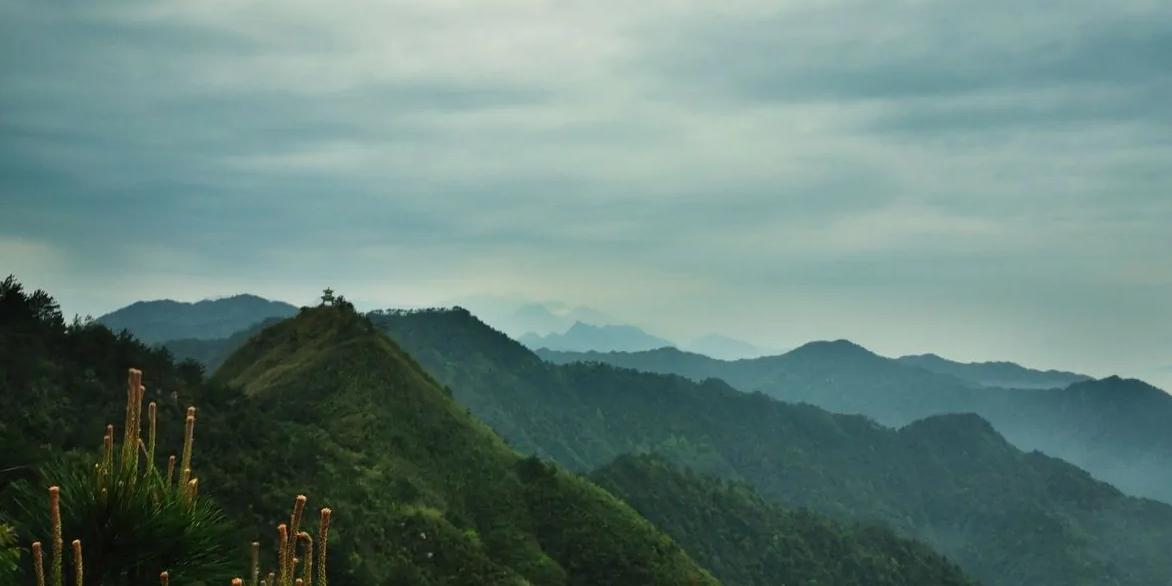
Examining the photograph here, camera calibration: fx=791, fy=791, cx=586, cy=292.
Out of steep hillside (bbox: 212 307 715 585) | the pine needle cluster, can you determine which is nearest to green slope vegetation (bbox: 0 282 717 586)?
steep hillside (bbox: 212 307 715 585)

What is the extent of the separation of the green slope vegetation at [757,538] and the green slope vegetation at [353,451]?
2704 inches

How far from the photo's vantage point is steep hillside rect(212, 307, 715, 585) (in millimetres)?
63188

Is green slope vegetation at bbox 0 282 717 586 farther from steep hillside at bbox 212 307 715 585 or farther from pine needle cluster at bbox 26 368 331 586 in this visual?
pine needle cluster at bbox 26 368 331 586

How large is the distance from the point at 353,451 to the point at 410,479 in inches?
249

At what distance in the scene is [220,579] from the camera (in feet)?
28.8

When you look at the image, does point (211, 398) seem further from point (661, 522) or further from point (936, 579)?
point (936, 579)

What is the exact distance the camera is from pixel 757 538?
168 metres

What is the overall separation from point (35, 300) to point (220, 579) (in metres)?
66.7

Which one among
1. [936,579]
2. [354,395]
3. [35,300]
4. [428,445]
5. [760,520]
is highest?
[35,300]

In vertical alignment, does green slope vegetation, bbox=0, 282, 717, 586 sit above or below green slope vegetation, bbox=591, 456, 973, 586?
above

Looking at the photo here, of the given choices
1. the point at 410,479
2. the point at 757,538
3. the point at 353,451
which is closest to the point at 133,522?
the point at 410,479

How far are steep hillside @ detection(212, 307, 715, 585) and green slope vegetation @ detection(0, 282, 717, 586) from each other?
193 millimetres

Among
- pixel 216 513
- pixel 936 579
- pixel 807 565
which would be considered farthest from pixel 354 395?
pixel 936 579

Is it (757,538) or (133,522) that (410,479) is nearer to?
(133,522)
